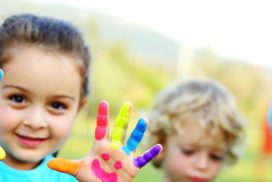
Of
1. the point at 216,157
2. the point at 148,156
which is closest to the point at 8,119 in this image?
the point at 148,156

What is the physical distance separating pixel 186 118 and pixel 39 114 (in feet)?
5.62

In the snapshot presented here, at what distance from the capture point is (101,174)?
2391 mm

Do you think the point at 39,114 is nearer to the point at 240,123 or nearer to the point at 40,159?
the point at 40,159

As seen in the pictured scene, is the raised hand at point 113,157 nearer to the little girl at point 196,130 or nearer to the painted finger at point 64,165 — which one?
the painted finger at point 64,165

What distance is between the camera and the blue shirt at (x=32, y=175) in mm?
2568

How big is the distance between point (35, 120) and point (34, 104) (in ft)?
0.22

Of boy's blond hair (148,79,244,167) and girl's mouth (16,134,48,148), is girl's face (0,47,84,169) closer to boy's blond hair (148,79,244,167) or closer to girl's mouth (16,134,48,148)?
girl's mouth (16,134,48,148)

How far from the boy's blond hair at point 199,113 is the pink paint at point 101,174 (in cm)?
165

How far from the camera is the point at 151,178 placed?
35.5 ft

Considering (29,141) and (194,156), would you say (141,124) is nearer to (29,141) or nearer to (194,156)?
(29,141)

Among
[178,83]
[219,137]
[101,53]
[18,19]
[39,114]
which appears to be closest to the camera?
[39,114]

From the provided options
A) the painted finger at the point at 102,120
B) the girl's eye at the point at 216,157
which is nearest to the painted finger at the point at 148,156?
the painted finger at the point at 102,120

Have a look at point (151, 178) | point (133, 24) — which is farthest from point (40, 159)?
point (133, 24)

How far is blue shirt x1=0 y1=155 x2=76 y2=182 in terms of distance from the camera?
257 cm
